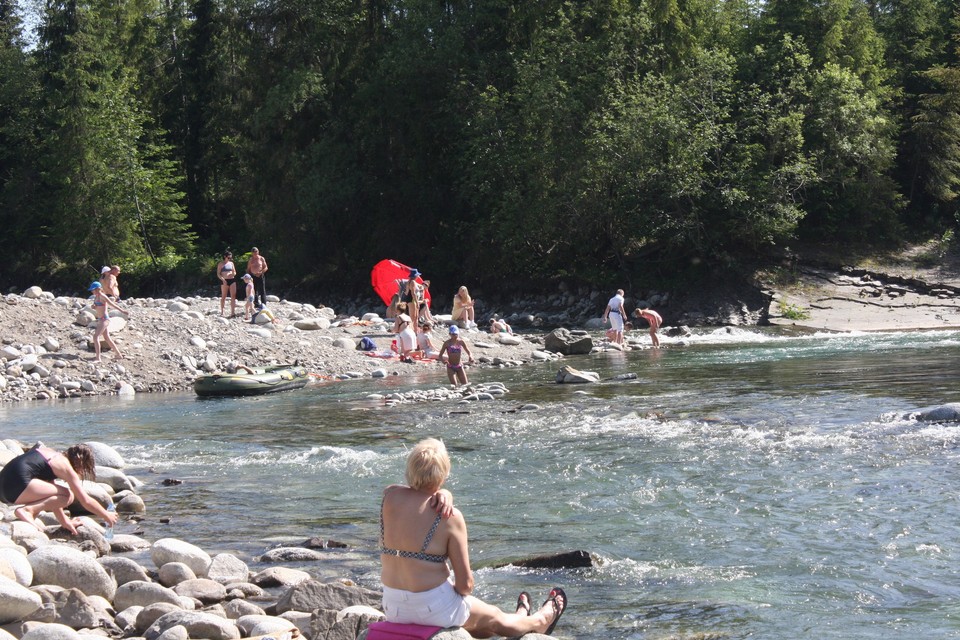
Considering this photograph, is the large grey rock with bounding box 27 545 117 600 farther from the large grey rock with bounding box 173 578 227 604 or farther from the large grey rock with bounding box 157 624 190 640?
the large grey rock with bounding box 157 624 190 640

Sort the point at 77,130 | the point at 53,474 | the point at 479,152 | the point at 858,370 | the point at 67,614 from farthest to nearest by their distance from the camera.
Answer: the point at 77,130 < the point at 479,152 < the point at 858,370 < the point at 53,474 < the point at 67,614

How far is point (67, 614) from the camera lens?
6.48 metres

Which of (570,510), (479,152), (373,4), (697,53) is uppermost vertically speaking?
(373,4)

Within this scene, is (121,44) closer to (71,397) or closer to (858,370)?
(71,397)

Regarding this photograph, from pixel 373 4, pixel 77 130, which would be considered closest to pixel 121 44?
pixel 77 130

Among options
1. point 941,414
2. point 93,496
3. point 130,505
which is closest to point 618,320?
point 941,414

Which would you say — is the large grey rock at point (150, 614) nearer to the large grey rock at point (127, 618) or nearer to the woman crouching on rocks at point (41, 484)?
the large grey rock at point (127, 618)

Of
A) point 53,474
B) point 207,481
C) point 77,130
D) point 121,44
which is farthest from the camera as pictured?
point 121,44

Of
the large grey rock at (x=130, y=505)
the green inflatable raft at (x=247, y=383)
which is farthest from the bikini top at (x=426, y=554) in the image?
the green inflatable raft at (x=247, y=383)

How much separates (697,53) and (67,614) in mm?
34674

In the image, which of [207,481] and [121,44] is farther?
[121,44]

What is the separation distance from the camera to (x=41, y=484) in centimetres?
909

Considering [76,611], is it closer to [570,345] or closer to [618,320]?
[570,345]

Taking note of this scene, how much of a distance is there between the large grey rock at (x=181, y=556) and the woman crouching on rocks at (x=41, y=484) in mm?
1486
